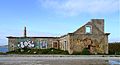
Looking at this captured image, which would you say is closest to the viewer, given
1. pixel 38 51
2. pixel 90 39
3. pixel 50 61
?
pixel 50 61

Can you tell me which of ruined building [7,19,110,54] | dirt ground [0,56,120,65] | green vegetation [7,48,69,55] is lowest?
dirt ground [0,56,120,65]

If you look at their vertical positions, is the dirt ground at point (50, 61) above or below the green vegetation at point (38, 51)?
below

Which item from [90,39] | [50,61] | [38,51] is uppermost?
[90,39]

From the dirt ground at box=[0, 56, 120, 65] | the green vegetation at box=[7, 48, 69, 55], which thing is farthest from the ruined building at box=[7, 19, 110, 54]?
the dirt ground at box=[0, 56, 120, 65]

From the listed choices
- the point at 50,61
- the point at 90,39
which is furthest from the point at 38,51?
the point at 50,61

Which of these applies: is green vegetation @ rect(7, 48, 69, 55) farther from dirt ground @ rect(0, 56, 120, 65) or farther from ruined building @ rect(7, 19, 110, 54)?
dirt ground @ rect(0, 56, 120, 65)

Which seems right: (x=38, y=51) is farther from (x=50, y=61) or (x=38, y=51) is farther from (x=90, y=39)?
(x=50, y=61)

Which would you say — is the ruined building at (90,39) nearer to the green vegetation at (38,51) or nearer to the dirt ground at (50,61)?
the green vegetation at (38,51)

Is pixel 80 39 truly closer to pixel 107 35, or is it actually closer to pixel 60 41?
pixel 107 35

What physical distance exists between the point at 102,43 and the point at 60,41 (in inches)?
494

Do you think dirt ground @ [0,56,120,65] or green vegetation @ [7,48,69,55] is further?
green vegetation @ [7,48,69,55]

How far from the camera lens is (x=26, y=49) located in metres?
60.2

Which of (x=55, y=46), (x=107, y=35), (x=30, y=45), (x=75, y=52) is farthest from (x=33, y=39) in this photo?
(x=107, y=35)

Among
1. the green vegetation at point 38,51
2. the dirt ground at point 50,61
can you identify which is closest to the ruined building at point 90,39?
the green vegetation at point 38,51
